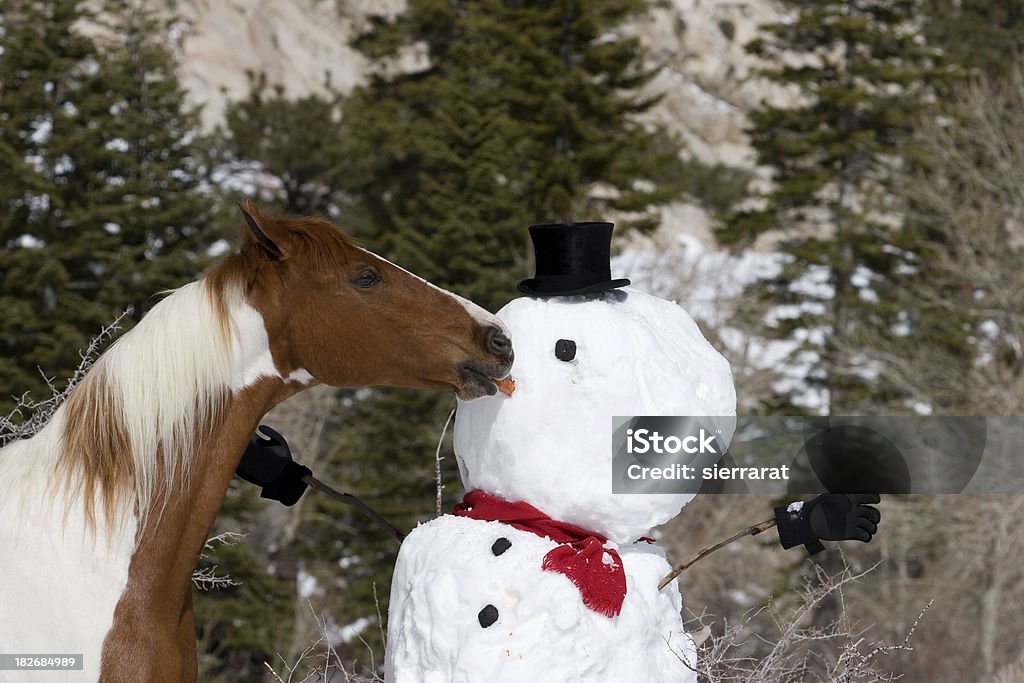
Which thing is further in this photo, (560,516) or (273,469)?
(273,469)

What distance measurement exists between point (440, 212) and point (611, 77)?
509cm

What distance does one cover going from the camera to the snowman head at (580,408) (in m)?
3.29

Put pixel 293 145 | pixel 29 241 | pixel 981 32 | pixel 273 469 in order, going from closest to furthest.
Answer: pixel 273 469 < pixel 29 241 < pixel 981 32 < pixel 293 145

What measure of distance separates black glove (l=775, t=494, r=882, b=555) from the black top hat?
87 centimetres

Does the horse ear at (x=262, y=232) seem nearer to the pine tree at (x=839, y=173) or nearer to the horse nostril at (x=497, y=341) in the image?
the horse nostril at (x=497, y=341)

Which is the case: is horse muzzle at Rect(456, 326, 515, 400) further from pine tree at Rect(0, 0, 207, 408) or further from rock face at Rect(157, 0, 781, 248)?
rock face at Rect(157, 0, 781, 248)

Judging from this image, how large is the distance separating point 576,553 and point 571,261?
88 cm

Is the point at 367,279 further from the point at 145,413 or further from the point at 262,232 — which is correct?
the point at 145,413

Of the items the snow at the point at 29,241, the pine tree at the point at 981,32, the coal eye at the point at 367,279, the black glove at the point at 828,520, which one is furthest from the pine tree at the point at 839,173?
the coal eye at the point at 367,279

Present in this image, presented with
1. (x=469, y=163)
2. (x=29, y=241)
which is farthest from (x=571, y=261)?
(x=469, y=163)

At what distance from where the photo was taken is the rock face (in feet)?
126

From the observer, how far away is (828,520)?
11.0ft

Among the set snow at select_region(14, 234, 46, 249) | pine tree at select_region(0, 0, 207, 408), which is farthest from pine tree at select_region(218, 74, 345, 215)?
snow at select_region(14, 234, 46, 249)

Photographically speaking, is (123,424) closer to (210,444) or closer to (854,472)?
(210,444)
